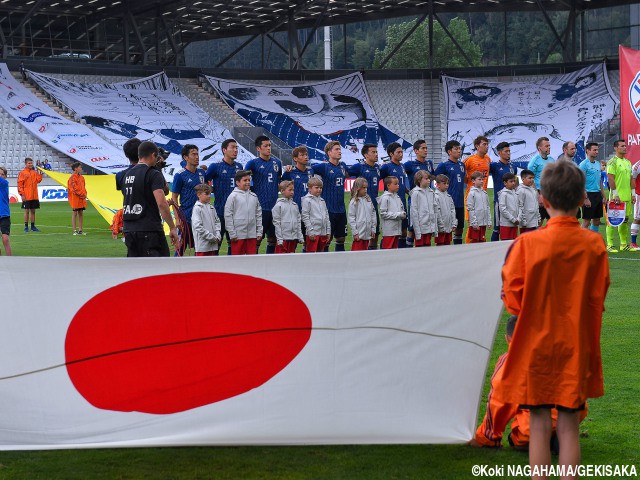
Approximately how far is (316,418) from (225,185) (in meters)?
7.97

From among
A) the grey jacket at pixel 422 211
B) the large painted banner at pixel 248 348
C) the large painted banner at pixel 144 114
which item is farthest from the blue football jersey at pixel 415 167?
the large painted banner at pixel 144 114

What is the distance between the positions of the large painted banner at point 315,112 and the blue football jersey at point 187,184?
29922 mm

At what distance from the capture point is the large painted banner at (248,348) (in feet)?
14.8

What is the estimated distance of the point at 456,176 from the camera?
1417 cm

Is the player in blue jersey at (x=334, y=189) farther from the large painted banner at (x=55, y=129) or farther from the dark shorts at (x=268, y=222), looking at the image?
the large painted banner at (x=55, y=129)

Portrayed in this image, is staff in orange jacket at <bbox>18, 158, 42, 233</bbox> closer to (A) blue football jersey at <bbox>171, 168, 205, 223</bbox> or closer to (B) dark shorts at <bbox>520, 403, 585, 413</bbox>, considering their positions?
(A) blue football jersey at <bbox>171, 168, 205, 223</bbox>

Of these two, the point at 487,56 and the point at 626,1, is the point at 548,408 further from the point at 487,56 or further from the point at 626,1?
the point at 487,56

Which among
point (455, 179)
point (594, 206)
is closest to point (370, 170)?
point (455, 179)

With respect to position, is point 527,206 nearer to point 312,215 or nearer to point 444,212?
point 444,212

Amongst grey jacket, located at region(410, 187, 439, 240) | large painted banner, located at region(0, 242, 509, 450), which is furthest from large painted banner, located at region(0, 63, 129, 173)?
large painted banner, located at region(0, 242, 509, 450)

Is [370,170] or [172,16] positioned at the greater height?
[172,16]

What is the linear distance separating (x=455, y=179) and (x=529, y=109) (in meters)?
32.5

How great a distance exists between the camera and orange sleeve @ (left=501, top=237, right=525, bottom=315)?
12.5ft

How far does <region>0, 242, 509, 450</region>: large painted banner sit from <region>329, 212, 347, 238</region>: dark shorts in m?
8.30
